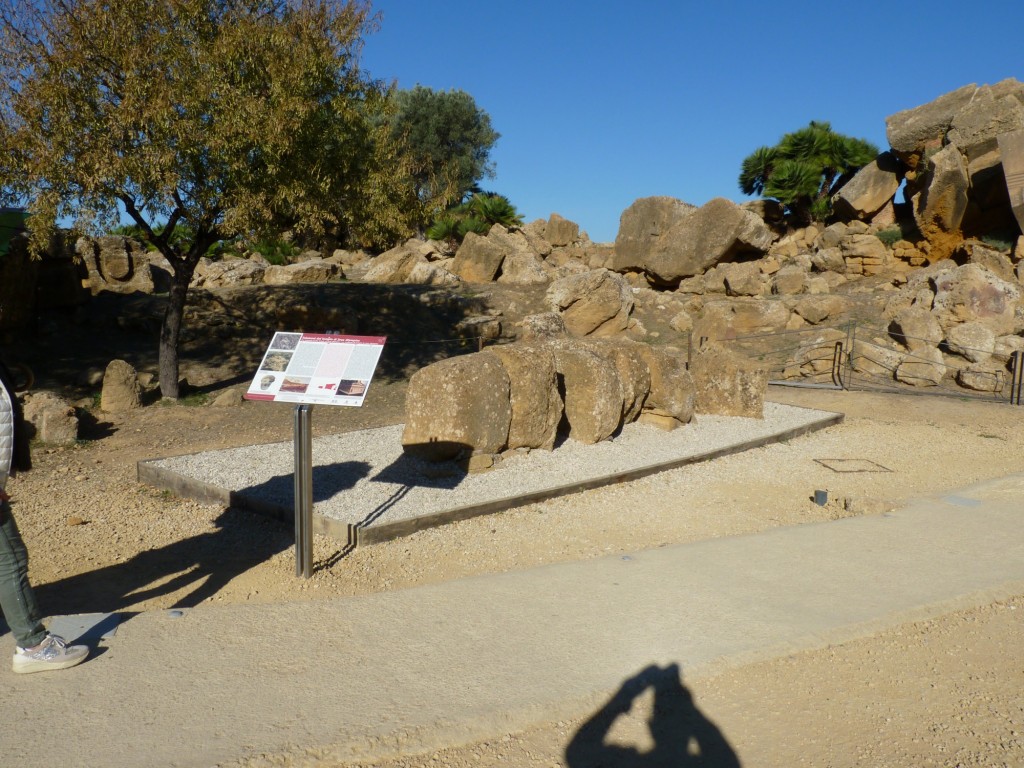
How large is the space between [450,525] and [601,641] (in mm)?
2470

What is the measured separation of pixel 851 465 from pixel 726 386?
235 centimetres

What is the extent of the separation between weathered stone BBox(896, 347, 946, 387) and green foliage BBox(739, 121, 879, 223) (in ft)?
47.4

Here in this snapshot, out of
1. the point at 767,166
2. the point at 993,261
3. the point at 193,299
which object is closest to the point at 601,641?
the point at 193,299

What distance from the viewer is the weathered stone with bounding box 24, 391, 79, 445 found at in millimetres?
8602

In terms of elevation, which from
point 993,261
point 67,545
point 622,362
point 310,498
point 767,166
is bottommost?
Answer: point 67,545

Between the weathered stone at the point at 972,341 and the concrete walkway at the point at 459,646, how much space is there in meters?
9.84

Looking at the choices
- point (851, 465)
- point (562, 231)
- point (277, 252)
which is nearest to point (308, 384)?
point (851, 465)

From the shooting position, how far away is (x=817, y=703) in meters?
3.49

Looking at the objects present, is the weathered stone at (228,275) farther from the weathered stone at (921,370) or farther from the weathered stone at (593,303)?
the weathered stone at (921,370)

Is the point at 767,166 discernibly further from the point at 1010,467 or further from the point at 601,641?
the point at 601,641

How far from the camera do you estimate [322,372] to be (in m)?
A: 5.16

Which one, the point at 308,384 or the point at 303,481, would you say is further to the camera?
the point at 308,384

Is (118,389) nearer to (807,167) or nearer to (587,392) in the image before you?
(587,392)

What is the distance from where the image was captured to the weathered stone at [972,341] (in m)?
14.1
